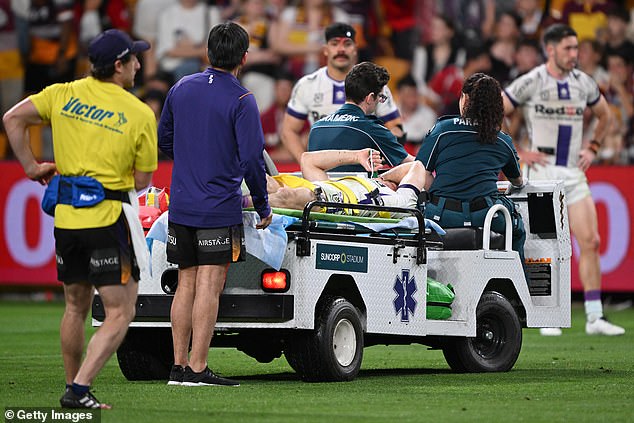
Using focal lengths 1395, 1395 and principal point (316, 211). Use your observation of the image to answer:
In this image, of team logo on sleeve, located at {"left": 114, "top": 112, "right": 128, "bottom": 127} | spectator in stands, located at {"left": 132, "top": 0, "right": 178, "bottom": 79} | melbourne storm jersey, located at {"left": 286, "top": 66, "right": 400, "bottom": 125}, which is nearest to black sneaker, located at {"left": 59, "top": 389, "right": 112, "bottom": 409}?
team logo on sleeve, located at {"left": 114, "top": 112, "right": 128, "bottom": 127}

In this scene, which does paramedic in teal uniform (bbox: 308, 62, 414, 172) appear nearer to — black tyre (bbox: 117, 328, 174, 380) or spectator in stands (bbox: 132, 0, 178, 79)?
black tyre (bbox: 117, 328, 174, 380)

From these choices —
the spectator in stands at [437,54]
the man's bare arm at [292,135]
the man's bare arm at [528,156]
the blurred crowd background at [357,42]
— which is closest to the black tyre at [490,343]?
the man's bare arm at [292,135]

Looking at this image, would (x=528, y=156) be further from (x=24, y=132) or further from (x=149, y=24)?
(x=149, y=24)

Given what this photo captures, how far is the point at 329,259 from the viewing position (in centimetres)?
862

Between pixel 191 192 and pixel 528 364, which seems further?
pixel 528 364

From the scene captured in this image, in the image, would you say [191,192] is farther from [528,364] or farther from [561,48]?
[561,48]

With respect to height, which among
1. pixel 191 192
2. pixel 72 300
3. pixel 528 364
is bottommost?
pixel 528 364

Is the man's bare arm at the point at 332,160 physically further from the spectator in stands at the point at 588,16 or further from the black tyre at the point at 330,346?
the spectator in stands at the point at 588,16

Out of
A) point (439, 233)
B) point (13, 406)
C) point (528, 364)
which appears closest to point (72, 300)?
point (13, 406)

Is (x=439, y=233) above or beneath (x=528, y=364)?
above

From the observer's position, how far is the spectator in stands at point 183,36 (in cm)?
2014

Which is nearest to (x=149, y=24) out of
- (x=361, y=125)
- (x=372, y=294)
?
(x=361, y=125)

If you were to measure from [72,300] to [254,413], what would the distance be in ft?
3.63

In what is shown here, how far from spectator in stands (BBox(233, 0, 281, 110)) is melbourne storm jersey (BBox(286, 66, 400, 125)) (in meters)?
6.61
